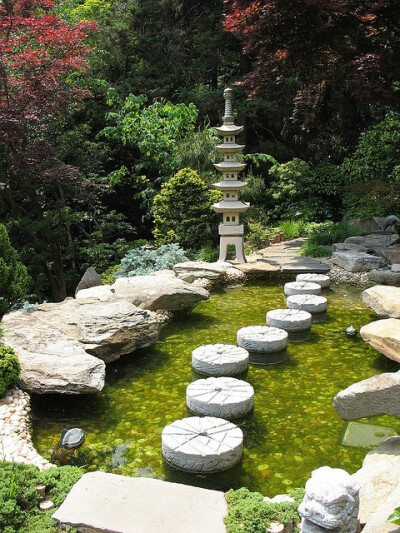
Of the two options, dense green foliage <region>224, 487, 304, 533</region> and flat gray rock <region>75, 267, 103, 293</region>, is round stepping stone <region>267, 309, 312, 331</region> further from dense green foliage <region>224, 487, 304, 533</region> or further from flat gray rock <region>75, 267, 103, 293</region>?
dense green foliage <region>224, 487, 304, 533</region>

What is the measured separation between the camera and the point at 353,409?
402 centimetres

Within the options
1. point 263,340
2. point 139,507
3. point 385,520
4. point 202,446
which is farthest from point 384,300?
point 139,507

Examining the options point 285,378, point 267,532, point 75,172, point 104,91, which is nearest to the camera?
point 267,532

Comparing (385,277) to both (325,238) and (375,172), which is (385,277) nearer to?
(325,238)

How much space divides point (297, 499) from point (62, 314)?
4009mm

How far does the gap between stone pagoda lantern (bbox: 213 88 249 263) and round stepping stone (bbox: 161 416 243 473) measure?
6.34 metres

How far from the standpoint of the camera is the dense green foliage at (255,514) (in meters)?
2.89

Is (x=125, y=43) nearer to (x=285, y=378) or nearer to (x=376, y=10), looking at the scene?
(x=376, y=10)

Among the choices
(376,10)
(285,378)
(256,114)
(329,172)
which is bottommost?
(285,378)

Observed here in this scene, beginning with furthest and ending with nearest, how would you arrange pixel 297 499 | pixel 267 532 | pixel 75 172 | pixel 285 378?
pixel 75 172
pixel 285 378
pixel 297 499
pixel 267 532

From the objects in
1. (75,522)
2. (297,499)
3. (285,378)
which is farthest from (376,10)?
(75,522)

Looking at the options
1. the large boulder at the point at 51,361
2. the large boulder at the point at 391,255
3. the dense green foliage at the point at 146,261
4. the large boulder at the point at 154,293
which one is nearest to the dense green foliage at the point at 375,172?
the large boulder at the point at 391,255

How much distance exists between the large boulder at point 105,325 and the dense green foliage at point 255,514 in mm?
2892

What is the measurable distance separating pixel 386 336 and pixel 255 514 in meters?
3.13
